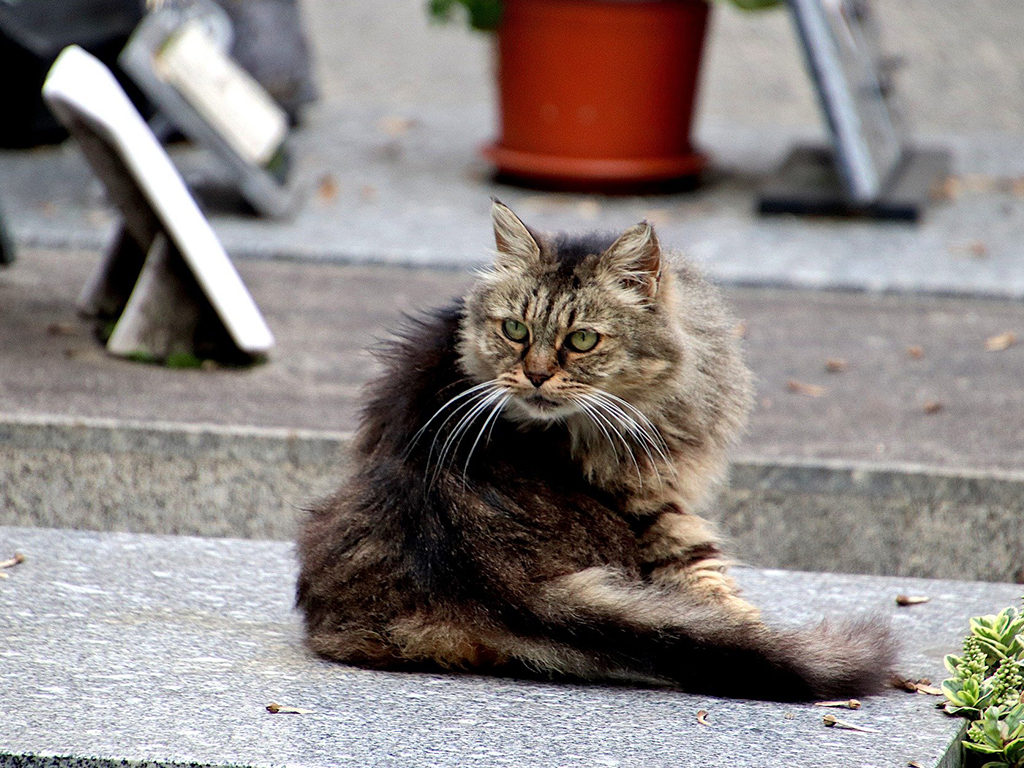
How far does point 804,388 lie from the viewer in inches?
172

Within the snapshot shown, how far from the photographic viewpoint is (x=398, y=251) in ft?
18.9

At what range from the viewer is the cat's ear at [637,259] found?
2.59 m

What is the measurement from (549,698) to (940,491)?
1632 millimetres

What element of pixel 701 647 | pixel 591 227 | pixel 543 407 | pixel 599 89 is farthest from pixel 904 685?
pixel 599 89

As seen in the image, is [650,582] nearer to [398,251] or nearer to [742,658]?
[742,658]

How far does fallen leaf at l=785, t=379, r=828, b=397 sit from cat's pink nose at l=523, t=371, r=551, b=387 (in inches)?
78.8

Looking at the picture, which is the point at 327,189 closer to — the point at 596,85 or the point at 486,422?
the point at 596,85

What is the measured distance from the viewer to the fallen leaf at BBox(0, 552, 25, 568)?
310 centimetres

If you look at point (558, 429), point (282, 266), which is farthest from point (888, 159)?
point (558, 429)

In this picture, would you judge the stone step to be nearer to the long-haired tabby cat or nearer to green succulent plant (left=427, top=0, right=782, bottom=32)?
the long-haired tabby cat

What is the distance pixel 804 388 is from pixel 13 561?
2.55 meters

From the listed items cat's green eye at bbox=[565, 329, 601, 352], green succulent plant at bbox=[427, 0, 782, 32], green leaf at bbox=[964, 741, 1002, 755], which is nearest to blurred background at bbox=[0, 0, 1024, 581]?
cat's green eye at bbox=[565, 329, 601, 352]

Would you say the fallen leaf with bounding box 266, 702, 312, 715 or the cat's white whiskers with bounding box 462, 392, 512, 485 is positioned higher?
the cat's white whiskers with bounding box 462, 392, 512, 485

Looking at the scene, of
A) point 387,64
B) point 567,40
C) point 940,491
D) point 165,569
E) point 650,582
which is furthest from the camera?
point 387,64
